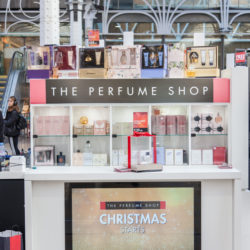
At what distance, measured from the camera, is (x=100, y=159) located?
249 inches

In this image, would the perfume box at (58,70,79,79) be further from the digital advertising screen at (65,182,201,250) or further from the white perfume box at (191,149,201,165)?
the digital advertising screen at (65,182,201,250)

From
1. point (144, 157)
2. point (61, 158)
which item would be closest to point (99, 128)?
point (61, 158)

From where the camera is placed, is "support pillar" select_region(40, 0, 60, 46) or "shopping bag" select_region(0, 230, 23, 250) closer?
"shopping bag" select_region(0, 230, 23, 250)

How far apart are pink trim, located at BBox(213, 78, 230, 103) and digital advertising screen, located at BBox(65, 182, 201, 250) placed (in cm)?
289

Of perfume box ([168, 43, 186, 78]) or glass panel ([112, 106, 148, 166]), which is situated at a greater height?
perfume box ([168, 43, 186, 78])

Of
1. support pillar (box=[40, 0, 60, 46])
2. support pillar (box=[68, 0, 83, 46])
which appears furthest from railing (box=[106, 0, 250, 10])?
support pillar (box=[40, 0, 60, 46])

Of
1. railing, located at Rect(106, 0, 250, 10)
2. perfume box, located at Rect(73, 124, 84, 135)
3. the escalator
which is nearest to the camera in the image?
perfume box, located at Rect(73, 124, 84, 135)

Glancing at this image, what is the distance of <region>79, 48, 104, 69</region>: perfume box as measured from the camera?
5.86 m

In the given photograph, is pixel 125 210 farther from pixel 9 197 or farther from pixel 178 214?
pixel 9 197

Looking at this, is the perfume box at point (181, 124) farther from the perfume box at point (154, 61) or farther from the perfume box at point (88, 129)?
the perfume box at point (88, 129)

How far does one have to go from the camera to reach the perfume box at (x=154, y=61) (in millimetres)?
5867

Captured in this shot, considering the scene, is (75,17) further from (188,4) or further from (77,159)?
(188,4)

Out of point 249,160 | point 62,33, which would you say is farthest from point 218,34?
point 249,160

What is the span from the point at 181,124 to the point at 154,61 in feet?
3.42
